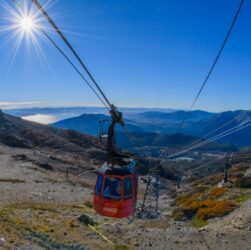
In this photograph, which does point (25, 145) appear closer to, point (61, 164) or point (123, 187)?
point (61, 164)

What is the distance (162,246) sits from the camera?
93.2 feet

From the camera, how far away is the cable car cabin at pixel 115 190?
72.3ft

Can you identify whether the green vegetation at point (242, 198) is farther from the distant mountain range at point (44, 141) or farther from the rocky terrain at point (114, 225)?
the distant mountain range at point (44, 141)

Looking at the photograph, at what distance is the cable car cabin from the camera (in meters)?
22.0

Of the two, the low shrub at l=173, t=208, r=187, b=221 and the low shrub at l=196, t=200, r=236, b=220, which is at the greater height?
the low shrub at l=196, t=200, r=236, b=220

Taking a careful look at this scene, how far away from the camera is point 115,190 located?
2220cm

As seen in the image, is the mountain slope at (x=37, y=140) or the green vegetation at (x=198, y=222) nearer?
the green vegetation at (x=198, y=222)

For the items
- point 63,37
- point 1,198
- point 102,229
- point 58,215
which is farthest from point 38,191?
point 63,37

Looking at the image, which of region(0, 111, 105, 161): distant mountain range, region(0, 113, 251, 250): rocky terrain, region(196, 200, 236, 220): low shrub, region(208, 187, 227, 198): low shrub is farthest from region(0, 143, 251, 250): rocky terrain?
region(0, 111, 105, 161): distant mountain range

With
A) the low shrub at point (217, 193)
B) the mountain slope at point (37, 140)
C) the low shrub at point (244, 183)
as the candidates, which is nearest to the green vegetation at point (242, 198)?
the low shrub at point (217, 193)

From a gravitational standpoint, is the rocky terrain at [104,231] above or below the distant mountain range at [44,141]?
above

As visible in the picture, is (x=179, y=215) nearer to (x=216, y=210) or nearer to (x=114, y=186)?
(x=216, y=210)

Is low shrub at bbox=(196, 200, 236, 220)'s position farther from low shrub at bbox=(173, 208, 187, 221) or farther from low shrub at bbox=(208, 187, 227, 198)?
low shrub at bbox=(208, 187, 227, 198)

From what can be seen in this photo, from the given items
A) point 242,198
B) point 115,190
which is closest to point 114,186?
point 115,190
